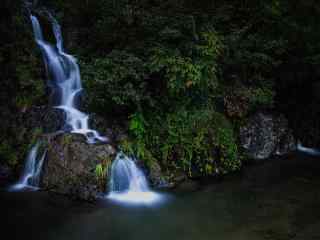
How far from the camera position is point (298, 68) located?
34.5 feet

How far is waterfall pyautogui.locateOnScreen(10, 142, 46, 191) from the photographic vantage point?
741cm

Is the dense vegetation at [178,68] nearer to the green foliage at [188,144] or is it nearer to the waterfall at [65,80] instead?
the green foliage at [188,144]

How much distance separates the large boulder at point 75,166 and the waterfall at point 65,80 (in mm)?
559

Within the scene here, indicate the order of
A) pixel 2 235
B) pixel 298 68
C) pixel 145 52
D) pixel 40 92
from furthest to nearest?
1. pixel 298 68
2. pixel 40 92
3. pixel 145 52
4. pixel 2 235

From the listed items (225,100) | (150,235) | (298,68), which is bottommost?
(150,235)

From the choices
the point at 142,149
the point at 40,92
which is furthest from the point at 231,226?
the point at 40,92

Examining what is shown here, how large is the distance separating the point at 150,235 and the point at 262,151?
5.43m

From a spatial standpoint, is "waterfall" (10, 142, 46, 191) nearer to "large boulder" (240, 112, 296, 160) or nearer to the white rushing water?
the white rushing water

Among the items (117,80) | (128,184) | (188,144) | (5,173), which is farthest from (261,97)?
(5,173)

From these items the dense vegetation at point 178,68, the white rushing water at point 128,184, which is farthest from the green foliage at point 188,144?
the white rushing water at point 128,184

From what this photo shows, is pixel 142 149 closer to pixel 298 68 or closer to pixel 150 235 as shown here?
pixel 150 235

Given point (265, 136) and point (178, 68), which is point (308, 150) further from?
point (178, 68)

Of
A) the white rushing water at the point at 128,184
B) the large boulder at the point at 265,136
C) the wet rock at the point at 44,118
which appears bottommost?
the white rushing water at the point at 128,184

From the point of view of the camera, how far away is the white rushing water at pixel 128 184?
7.08 m
